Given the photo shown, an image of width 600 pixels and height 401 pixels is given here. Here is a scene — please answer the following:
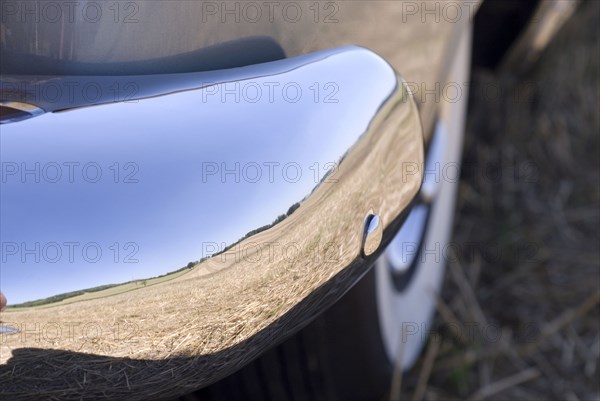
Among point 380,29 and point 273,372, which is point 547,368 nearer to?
point 273,372

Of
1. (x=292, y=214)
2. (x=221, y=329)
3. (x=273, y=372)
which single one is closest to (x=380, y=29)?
(x=292, y=214)

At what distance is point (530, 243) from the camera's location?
1.84 metres

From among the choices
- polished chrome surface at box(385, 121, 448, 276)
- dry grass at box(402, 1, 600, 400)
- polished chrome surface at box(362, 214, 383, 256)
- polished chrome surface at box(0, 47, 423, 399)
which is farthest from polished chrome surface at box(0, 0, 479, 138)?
dry grass at box(402, 1, 600, 400)

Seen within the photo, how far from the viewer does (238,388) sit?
1.11 m

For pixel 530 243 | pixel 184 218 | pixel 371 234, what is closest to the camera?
pixel 184 218

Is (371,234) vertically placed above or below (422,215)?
above

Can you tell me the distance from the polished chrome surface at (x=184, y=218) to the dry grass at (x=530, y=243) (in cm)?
80

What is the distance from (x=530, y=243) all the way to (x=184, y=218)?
1399 millimetres

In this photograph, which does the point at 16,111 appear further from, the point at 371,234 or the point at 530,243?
the point at 530,243

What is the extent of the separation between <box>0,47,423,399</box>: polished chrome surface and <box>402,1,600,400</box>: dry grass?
0.80 meters

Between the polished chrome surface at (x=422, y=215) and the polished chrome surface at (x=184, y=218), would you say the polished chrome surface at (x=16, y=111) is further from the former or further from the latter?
the polished chrome surface at (x=422, y=215)

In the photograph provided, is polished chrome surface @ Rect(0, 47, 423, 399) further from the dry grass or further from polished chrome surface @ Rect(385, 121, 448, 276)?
the dry grass

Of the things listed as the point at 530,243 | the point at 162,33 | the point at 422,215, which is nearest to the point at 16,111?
the point at 162,33

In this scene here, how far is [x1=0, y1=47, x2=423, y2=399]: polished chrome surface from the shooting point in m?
0.60
